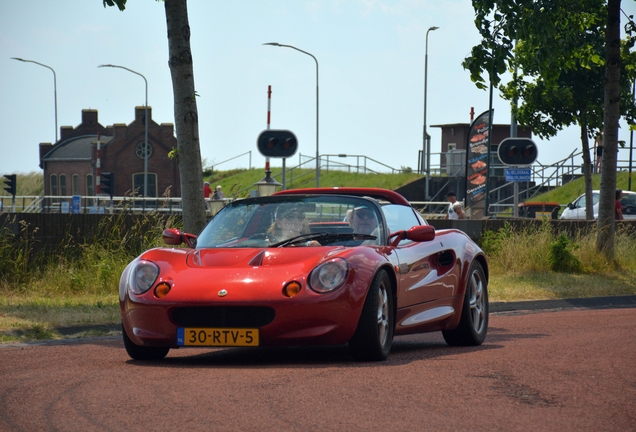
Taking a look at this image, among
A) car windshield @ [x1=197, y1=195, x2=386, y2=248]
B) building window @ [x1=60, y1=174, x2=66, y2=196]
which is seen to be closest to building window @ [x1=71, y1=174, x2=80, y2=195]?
building window @ [x1=60, y1=174, x2=66, y2=196]

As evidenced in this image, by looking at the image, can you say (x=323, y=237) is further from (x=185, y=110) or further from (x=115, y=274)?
(x=115, y=274)

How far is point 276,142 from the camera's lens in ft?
63.1

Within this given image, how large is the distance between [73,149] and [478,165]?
66992mm

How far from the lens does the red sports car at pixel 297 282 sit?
708 cm

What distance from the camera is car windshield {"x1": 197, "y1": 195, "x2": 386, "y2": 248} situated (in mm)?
8125

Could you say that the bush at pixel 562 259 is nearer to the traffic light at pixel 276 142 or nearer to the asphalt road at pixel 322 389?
the traffic light at pixel 276 142

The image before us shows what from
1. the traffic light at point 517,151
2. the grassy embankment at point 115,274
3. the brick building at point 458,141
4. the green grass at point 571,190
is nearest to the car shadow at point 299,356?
the grassy embankment at point 115,274

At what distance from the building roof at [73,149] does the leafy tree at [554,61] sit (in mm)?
60704

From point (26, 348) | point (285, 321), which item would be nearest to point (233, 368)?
point (285, 321)

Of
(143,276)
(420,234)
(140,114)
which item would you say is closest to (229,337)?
(143,276)

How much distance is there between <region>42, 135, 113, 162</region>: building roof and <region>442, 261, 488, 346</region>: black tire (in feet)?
252

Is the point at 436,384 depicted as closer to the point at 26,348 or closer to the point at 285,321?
the point at 285,321

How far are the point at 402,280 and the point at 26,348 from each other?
339 centimetres

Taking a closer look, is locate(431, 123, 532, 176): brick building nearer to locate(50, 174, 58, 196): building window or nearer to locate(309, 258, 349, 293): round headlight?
locate(50, 174, 58, 196): building window
